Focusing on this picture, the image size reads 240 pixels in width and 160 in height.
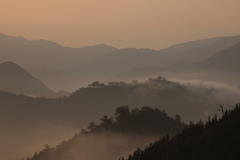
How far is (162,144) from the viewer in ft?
305

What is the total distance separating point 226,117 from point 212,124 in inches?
143

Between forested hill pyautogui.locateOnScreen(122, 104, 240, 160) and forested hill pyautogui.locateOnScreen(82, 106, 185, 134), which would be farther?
forested hill pyautogui.locateOnScreen(82, 106, 185, 134)

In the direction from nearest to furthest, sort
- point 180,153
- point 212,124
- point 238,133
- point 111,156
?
1. point 238,133
2. point 180,153
3. point 212,124
4. point 111,156

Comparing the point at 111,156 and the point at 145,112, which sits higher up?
the point at 145,112

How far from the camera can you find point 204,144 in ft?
259

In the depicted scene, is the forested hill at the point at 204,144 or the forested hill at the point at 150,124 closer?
the forested hill at the point at 204,144

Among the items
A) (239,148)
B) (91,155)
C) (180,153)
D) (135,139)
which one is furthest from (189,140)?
(91,155)

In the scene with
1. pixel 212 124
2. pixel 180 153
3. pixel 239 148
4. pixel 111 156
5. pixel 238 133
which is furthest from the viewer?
pixel 111 156

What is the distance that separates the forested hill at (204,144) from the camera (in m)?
71.9

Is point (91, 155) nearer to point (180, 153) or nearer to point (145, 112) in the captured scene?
point (145, 112)

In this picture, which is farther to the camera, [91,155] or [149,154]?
[91,155]

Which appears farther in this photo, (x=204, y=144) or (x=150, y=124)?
(x=150, y=124)

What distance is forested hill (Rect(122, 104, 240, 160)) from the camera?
71875 mm

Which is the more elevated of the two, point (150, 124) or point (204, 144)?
point (150, 124)
